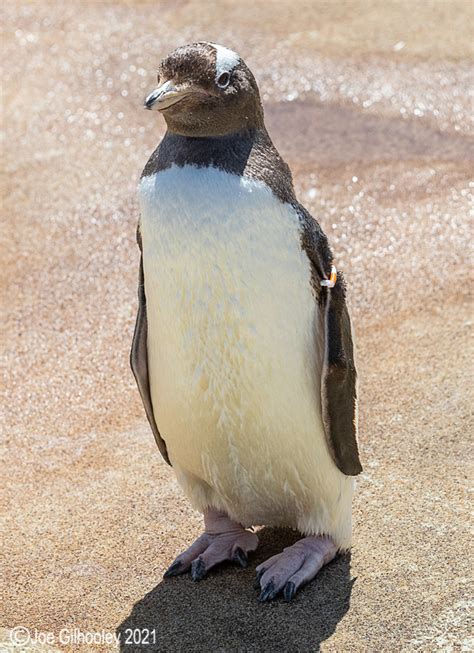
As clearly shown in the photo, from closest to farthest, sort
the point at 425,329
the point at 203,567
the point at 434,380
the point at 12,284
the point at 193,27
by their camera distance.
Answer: the point at 203,567
the point at 434,380
the point at 425,329
the point at 12,284
the point at 193,27

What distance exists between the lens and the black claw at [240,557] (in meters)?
4.16

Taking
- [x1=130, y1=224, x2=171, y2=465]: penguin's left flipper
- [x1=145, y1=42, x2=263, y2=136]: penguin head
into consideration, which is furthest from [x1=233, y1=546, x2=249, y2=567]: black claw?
[x1=145, y1=42, x2=263, y2=136]: penguin head

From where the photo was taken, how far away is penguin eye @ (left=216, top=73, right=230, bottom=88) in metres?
3.72

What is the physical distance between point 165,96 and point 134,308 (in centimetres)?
289

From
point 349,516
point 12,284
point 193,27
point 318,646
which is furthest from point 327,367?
point 193,27

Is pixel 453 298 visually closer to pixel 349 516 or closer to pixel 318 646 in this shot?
pixel 349 516

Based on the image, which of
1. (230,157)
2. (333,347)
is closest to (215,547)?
(333,347)

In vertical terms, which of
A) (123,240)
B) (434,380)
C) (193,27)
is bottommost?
(434,380)

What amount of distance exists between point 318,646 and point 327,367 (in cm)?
90

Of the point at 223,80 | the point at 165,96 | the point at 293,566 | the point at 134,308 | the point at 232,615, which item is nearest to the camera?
the point at 165,96

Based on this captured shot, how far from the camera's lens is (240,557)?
4.17 metres

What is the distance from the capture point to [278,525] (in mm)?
4246

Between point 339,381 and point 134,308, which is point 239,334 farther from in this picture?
point 134,308

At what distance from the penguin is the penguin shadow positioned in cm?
5
